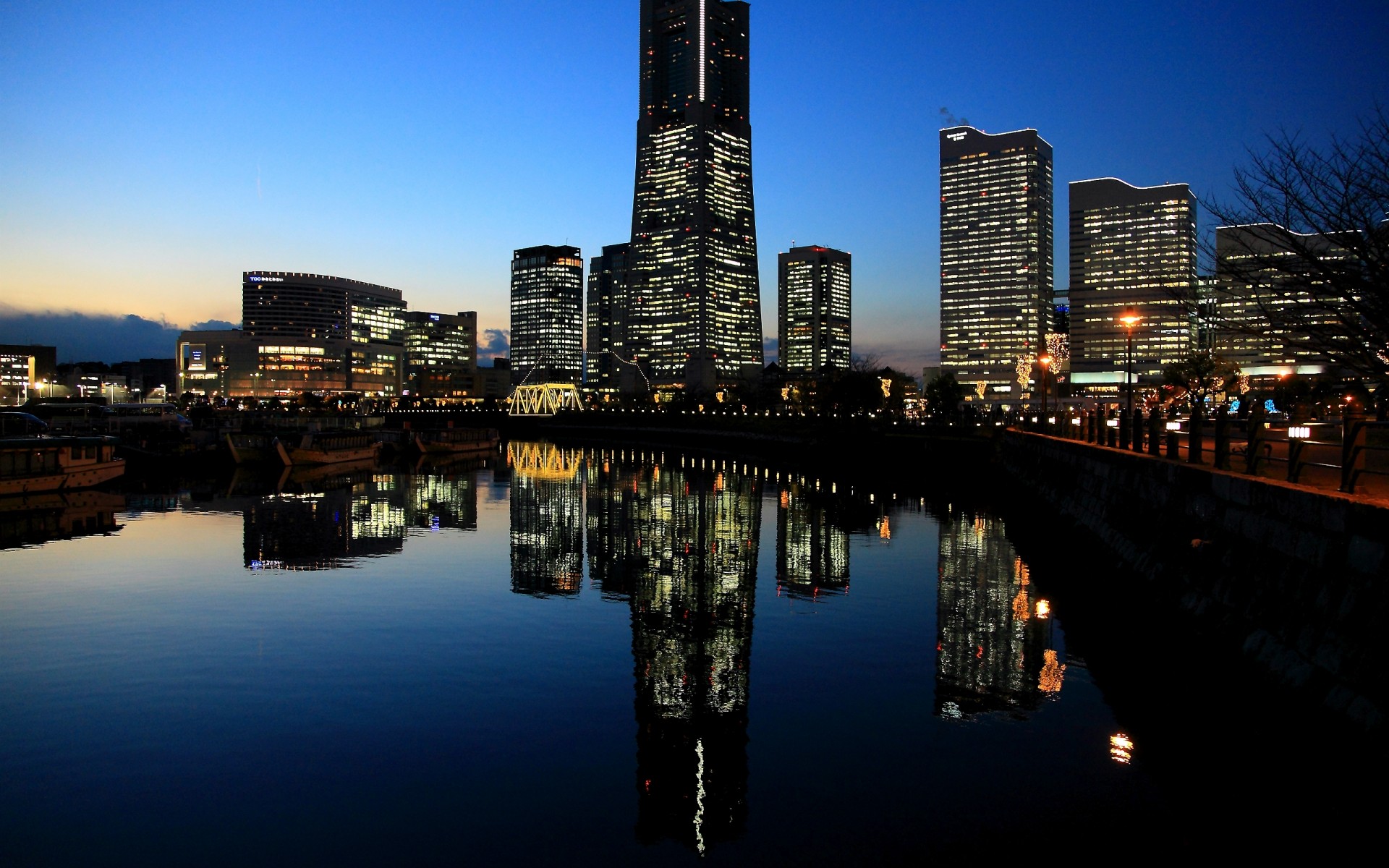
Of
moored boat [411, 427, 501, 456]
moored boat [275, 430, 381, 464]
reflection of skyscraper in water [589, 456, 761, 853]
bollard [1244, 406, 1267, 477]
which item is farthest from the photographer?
moored boat [411, 427, 501, 456]

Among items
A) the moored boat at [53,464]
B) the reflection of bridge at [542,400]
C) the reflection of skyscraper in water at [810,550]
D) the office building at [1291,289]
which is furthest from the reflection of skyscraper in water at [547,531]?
the reflection of bridge at [542,400]

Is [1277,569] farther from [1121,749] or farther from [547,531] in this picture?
[547,531]

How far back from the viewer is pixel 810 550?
1081 inches

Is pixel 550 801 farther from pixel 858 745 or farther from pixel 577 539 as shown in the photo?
pixel 577 539

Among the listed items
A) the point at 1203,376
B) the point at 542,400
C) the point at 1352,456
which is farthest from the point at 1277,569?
the point at 542,400

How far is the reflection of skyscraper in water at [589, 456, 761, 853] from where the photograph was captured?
9.76 m

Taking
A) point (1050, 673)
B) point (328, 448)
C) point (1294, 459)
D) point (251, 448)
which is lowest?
point (1050, 673)

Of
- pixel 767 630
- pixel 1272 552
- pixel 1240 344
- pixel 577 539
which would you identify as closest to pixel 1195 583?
pixel 1272 552

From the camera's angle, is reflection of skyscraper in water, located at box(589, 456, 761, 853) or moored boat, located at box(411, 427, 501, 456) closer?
reflection of skyscraper in water, located at box(589, 456, 761, 853)

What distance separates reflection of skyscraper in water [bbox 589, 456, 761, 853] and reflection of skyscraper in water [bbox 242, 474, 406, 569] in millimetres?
7003

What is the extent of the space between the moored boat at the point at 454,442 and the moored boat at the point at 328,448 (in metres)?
6.00

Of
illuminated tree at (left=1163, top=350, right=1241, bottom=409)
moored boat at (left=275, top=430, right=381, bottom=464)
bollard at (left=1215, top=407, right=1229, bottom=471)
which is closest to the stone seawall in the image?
bollard at (left=1215, top=407, right=1229, bottom=471)

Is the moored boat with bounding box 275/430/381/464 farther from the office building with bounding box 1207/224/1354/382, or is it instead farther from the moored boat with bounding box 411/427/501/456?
the office building with bounding box 1207/224/1354/382

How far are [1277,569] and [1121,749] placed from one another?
11.1ft
